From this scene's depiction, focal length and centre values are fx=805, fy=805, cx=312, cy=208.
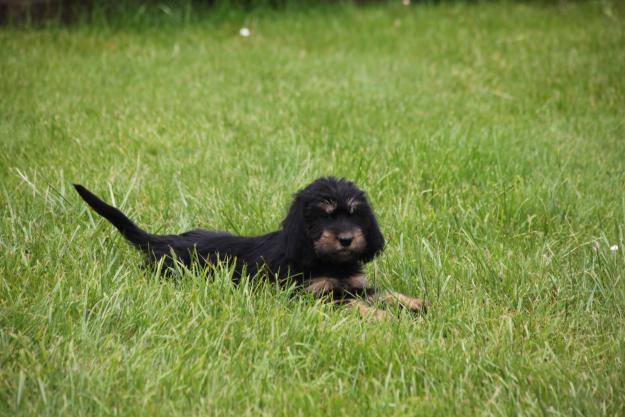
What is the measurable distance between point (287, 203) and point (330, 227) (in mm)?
1182

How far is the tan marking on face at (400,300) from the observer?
361cm

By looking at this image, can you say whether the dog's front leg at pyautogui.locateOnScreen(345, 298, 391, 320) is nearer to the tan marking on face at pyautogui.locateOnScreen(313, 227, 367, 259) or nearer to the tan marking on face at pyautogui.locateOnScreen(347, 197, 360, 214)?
the tan marking on face at pyautogui.locateOnScreen(313, 227, 367, 259)

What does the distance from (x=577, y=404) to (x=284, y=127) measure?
4319 mm

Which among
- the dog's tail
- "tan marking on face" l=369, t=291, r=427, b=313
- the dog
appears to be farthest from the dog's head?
the dog's tail

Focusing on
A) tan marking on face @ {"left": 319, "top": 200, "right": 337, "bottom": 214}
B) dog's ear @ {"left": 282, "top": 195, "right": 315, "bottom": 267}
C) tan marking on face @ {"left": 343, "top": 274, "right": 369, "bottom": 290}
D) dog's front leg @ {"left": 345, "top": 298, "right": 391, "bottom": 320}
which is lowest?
dog's front leg @ {"left": 345, "top": 298, "right": 391, "bottom": 320}

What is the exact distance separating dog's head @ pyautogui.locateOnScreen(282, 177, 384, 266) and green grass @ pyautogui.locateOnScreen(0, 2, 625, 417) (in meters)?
0.24

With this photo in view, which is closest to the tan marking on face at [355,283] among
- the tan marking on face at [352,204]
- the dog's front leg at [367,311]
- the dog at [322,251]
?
the dog at [322,251]

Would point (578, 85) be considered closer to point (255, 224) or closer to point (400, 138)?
point (400, 138)

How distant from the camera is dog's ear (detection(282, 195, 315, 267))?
3.66 meters

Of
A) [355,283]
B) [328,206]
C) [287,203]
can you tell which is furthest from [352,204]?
[287,203]

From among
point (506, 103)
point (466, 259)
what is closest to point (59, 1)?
point (506, 103)

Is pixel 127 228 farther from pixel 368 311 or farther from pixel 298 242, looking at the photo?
pixel 368 311

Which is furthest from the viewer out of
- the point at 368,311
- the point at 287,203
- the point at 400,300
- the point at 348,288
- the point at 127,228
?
the point at 287,203

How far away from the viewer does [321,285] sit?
370cm
